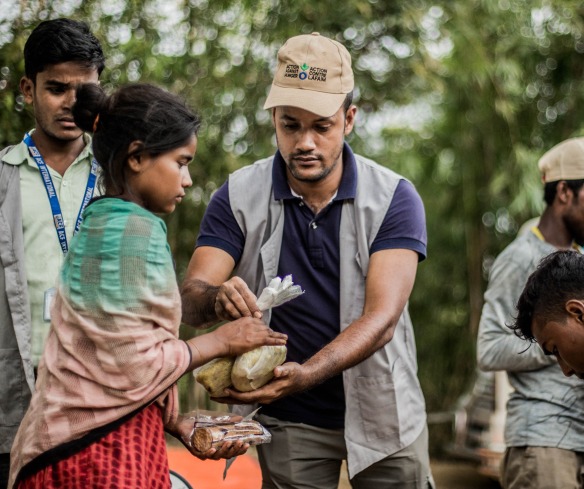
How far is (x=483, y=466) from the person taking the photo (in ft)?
20.6

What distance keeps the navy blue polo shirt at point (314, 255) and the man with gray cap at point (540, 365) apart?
634mm

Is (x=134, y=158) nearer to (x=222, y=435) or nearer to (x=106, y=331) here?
(x=106, y=331)

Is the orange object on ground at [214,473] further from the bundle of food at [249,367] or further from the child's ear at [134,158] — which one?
the child's ear at [134,158]

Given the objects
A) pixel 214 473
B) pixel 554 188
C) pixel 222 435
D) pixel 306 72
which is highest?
pixel 306 72

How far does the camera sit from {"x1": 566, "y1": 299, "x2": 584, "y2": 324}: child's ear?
2.88m

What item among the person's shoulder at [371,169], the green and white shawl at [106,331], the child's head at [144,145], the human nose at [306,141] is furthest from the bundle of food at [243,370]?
the person's shoulder at [371,169]

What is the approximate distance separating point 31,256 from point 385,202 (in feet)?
4.02

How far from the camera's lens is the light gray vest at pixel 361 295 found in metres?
3.27

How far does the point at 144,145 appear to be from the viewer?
2.38m

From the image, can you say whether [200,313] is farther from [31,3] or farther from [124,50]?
[124,50]

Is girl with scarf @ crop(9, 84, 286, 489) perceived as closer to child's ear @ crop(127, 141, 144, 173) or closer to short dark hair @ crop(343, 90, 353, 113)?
child's ear @ crop(127, 141, 144, 173)

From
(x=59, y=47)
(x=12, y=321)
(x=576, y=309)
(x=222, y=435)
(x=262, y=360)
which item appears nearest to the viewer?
(x=222, y=435)

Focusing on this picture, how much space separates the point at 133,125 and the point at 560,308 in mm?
1455

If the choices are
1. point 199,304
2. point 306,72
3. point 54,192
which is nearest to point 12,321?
point 54,192
